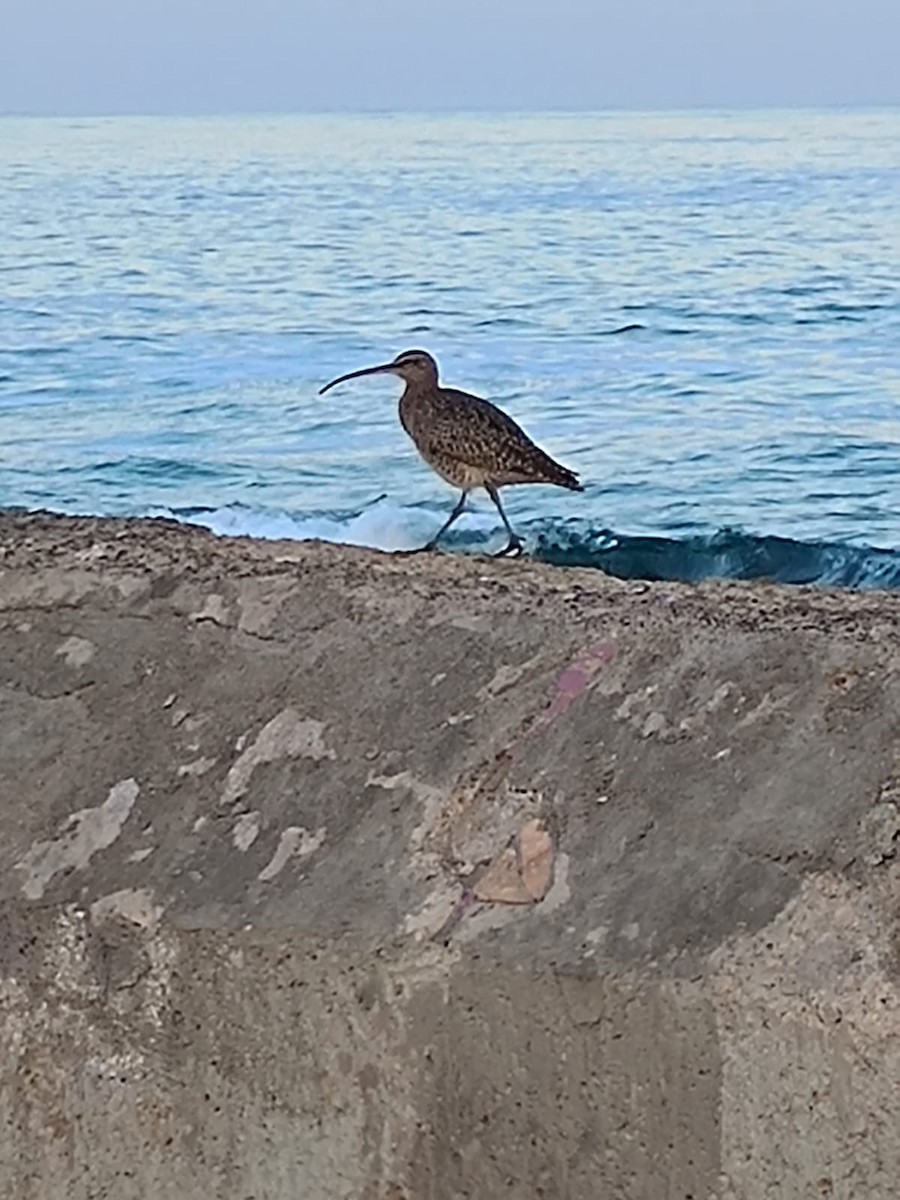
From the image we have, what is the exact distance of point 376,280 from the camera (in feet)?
87.8

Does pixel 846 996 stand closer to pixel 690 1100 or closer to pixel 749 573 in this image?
pixel 690 1100

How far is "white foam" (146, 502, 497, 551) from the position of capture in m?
13.6

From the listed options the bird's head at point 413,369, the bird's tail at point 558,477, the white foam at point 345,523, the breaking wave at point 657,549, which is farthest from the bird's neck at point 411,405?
the breaking wave at point 657,549

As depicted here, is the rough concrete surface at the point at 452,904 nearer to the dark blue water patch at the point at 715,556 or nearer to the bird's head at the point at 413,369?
the bird's head at the point at 413,369

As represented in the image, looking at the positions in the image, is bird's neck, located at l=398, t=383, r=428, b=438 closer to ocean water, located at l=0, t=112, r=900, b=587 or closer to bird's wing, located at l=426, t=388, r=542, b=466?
bird's wing, located at l=426, t=388, r=542, b=466

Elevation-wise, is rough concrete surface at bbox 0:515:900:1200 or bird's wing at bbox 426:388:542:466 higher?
rough concrete surface at bbox 0:515:900:1200

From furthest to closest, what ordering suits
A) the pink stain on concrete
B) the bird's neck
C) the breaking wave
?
the breaking wave < the bird's neck < the pink stain on concrete

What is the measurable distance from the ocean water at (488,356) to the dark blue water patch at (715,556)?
27mm

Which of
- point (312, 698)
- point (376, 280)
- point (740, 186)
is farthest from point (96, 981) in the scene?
point (740, 186)

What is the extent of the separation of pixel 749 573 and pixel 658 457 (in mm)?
3098

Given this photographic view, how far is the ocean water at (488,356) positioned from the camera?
14.8 meters

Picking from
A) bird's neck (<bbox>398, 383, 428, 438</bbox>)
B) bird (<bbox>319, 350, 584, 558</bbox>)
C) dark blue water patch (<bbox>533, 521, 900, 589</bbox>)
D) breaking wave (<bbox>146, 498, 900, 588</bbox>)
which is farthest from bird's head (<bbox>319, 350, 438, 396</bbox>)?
dark blue water patch (<bbox>533, 521, 900, 589</bbox>)

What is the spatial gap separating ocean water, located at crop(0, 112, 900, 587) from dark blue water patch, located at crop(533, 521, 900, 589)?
0.03 meters

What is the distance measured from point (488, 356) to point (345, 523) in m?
6.69
